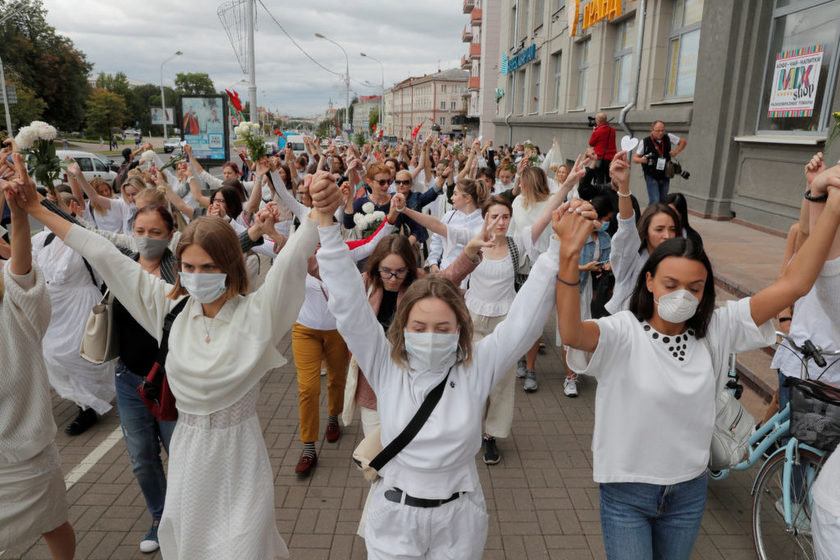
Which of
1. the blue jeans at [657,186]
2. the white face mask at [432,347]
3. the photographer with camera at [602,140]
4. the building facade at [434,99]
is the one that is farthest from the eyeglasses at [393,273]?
the building facade at [434,99]

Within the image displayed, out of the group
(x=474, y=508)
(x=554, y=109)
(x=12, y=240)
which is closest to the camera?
(x=474, y=508)

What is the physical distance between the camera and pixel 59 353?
16.3 feet

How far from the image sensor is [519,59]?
2941 cm

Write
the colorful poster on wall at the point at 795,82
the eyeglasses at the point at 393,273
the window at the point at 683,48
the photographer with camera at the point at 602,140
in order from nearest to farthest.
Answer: the eyeglasses at the point at 393,273, the colorful poster on wall at the point at 795,82, the photographer with camera at the point at 602,140, the window at the point at 683,48

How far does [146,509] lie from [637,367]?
10.9 feet

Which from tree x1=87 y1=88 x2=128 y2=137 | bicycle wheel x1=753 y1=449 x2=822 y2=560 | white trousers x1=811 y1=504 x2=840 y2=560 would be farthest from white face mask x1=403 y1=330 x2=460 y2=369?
tree x1=87 y1=88 x2=128 y2=137

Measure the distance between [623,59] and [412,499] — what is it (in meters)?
18.0

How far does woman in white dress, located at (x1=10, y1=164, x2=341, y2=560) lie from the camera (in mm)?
2467

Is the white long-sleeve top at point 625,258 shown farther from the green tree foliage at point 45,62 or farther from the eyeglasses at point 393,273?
the green tree foliage at point 45,62

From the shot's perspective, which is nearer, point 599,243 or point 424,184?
point 599,243

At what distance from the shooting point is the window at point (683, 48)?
41.9 feet

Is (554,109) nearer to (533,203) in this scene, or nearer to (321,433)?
(533,203)

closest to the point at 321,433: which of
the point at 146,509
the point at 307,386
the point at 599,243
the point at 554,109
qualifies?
the point at 307,386

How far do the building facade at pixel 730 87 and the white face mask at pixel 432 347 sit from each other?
8226mm
